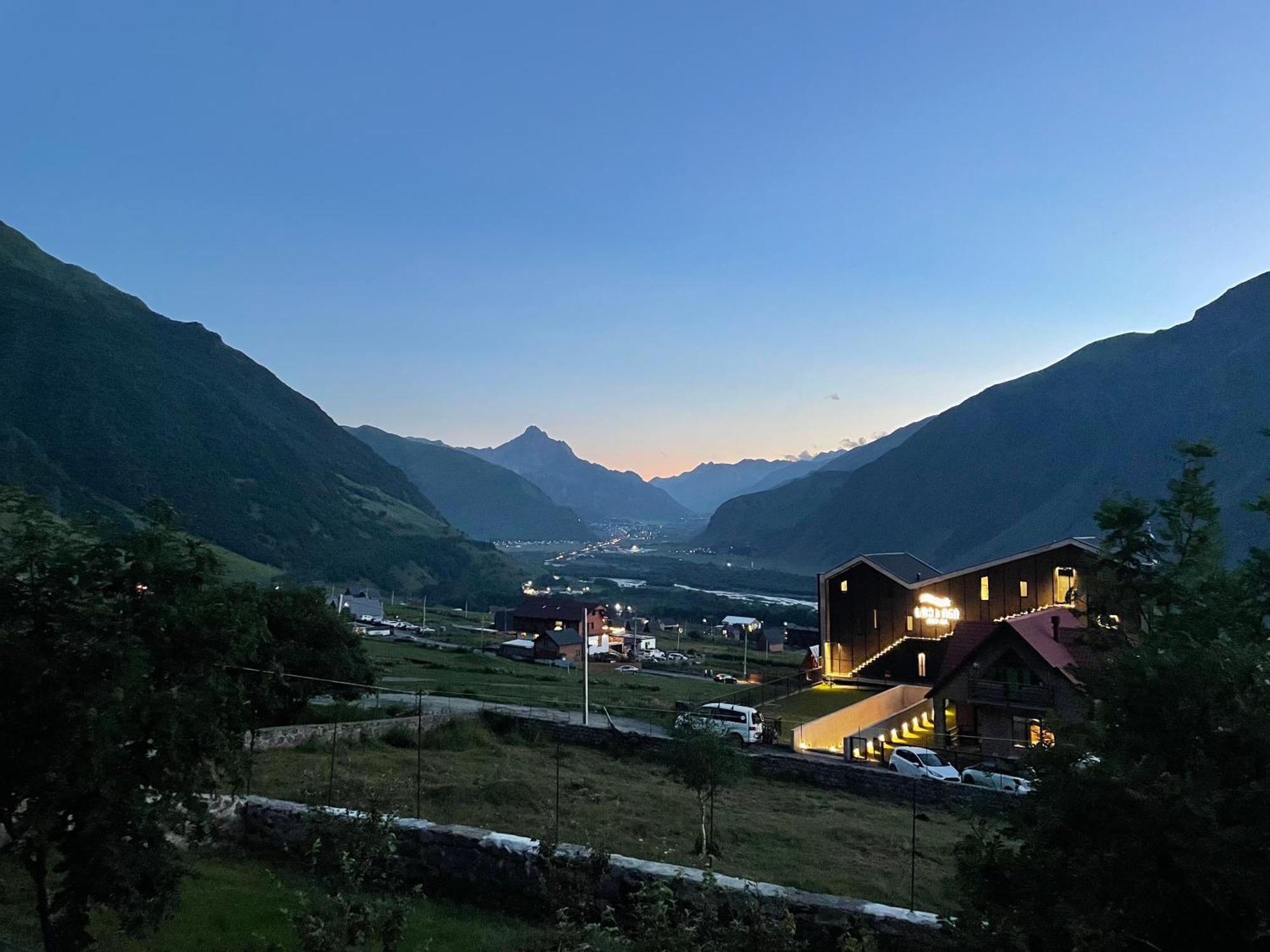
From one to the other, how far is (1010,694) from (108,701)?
38.0 metres

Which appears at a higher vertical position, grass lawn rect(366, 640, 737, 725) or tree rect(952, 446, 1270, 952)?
tree rect(952, 446, 1270, 952)

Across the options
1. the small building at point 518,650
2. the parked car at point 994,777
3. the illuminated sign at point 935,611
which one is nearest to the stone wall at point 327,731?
the parked car at point 994,777

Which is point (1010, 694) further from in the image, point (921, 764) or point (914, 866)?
point (914, 866)

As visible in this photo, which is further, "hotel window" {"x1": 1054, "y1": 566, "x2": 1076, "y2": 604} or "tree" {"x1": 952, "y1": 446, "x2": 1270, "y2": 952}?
"hotel window" {"x1": 1054, "y1": 566, "x2": 1076, "y2": 604}

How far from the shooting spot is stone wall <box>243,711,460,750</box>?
24.4 meters

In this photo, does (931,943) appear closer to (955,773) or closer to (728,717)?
(955,773)

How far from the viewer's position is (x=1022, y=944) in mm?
6270

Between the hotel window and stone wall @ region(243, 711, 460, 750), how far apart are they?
39.6m

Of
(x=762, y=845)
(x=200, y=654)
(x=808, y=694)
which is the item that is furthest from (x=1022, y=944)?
(x=808, y=694)

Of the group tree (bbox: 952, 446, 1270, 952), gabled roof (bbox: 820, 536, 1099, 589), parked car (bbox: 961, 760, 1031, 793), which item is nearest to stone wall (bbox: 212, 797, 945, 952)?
tree (bbox: 952, 446, 1270, 952)

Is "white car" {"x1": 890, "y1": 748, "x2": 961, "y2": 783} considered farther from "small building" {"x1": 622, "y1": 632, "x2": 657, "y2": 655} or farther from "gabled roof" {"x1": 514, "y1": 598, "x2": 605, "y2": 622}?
"gabled roof" {"x1": 514, "y1": 598, "x2": 605, "y2": 622}

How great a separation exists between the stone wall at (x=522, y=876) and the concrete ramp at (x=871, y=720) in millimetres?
26013

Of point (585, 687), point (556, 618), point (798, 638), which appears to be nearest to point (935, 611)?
point (585, 687)

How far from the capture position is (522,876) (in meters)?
11.2
